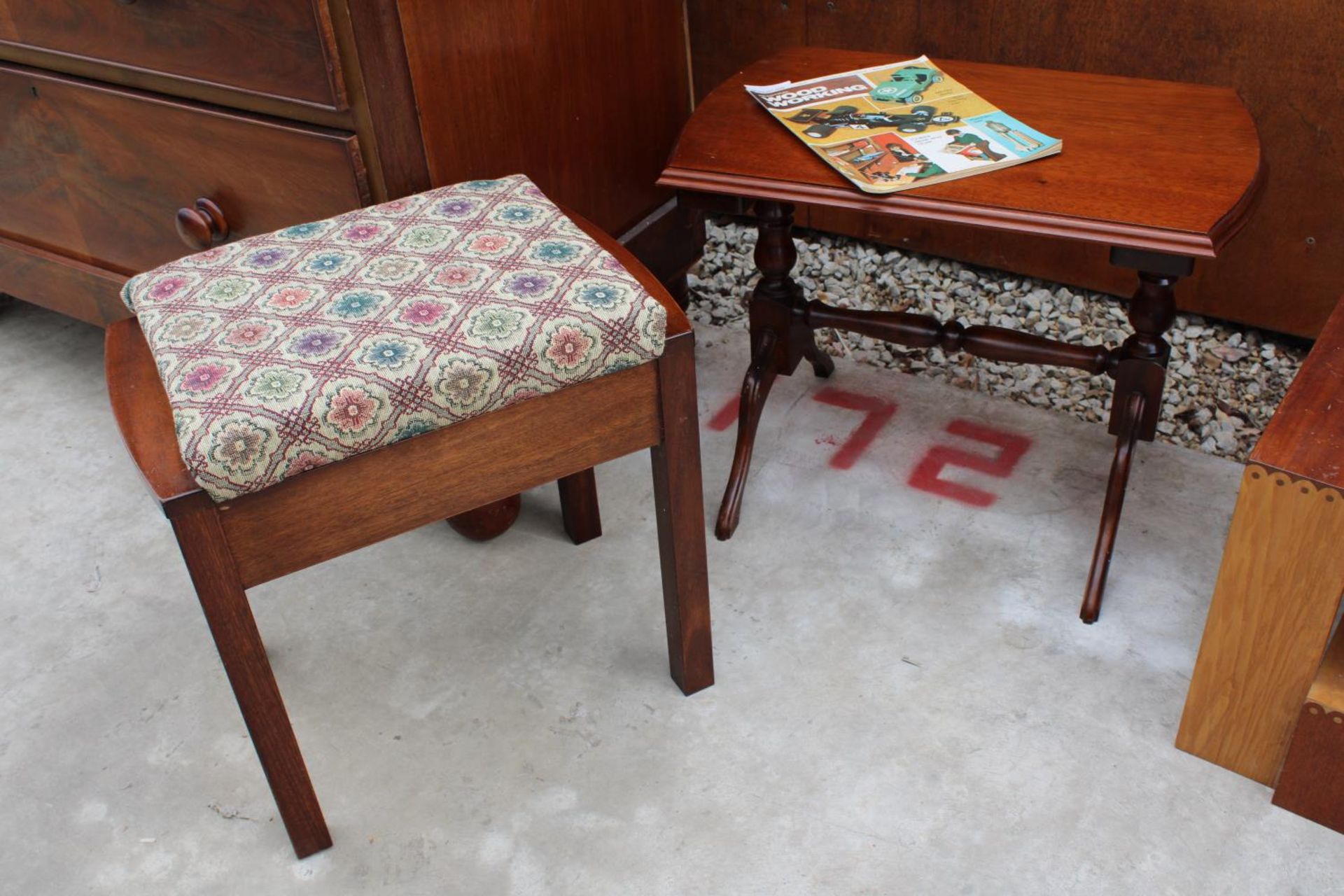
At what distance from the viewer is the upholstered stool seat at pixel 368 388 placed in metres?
1.04

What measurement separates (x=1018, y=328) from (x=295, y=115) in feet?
3.95

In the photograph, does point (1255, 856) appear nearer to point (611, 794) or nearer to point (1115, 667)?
point (1115, 667)

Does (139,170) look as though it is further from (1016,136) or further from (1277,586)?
(1277,586)

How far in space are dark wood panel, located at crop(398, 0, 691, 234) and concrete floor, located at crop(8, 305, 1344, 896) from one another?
0.43 meters

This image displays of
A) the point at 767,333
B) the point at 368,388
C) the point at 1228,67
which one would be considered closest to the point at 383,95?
the point at 368,388

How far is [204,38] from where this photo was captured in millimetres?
1496

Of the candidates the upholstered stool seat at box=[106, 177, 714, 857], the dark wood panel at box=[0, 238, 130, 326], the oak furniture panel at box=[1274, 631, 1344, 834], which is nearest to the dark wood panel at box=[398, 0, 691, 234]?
the upholstered stool seat at box=[106, 177, 714, 857]

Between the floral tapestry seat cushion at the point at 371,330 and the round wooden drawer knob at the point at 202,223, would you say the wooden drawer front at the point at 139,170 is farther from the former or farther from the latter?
the floral tapestry seat cushion at the point at 371,330

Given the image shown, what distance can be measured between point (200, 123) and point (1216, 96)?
4.15ft

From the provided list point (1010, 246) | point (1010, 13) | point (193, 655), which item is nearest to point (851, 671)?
point (193, 655)

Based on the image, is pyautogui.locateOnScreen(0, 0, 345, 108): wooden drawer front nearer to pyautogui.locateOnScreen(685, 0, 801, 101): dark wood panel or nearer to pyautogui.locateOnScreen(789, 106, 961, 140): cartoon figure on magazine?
pyautogui.locateOnScreen(789, 106, 961, 140): cartoon figure on magazine

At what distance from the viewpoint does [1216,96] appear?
1466 mm

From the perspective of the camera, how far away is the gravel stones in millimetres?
1839

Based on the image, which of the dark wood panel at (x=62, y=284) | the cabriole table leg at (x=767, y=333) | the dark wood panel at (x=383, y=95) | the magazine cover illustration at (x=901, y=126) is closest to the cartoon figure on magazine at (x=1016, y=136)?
the magazine cover illustration at (x=901, y=126)
